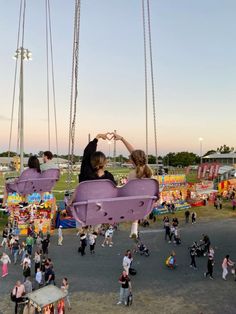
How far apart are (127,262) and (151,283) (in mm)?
1388

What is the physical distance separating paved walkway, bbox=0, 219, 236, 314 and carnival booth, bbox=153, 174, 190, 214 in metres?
9.67

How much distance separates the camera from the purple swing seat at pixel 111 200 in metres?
3.63

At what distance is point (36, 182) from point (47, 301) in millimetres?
5673

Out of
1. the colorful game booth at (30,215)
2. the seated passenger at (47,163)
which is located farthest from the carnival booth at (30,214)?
the seated passenger at (47,163)

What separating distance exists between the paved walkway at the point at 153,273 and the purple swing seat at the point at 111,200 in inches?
366

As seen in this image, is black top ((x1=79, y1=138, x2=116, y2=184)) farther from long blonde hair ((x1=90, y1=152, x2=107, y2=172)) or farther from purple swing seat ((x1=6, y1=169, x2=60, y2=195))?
purple swing seat ((x1=6, y1=169, x2=60, y2=195))

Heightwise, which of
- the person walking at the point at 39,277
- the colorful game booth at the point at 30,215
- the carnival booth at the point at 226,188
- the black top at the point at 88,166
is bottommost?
the person walking at the point at 39,277

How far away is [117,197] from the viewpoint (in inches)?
149

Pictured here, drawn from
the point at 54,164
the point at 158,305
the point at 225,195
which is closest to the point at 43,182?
the point at 54,164

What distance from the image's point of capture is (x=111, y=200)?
369 centimetres

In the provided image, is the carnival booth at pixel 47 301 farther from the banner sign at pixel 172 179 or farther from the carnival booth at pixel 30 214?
the banner sign at pixel 172 179

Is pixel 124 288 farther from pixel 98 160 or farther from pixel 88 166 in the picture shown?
pixel 98 160

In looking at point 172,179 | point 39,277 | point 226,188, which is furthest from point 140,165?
point 226,188

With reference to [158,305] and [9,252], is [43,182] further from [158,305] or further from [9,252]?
[9,252]
